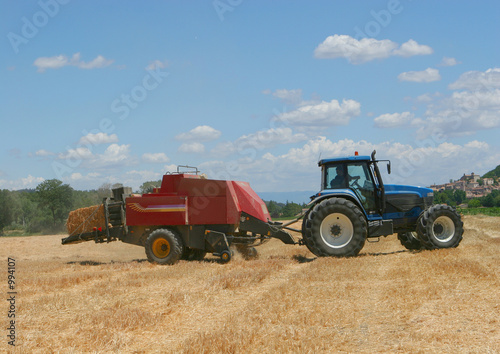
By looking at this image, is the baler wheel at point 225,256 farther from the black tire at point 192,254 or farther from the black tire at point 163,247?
the black tire at point 192,254

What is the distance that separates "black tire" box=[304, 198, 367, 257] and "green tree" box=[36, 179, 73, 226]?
5462cm

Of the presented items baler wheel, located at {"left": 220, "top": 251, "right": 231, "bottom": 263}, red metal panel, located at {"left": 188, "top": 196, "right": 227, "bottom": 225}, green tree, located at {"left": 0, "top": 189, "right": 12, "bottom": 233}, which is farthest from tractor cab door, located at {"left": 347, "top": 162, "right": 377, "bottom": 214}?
green tree, located at {"left": 0, "top": 189, "right": 12, "bottom": 233}

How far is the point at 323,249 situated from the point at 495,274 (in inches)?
180

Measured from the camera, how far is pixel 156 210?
14.0 meters

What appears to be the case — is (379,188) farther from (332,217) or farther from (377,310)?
(377,310)

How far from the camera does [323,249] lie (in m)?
12.6

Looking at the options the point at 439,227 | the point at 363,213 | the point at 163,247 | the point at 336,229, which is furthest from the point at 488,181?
the point at 163,247

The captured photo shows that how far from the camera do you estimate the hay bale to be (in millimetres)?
14836

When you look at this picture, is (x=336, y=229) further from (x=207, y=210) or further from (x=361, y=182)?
(x=207, y=210)

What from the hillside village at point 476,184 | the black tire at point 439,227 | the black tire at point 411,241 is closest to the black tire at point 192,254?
the black tire at point 411,241

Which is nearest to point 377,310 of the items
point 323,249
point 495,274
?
point 495,274

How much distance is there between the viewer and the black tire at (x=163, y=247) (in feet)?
44.4

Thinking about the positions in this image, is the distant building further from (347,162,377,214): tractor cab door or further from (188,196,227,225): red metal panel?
(188,196,227,225): red metal panel

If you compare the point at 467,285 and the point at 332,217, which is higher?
the point at 332,217
